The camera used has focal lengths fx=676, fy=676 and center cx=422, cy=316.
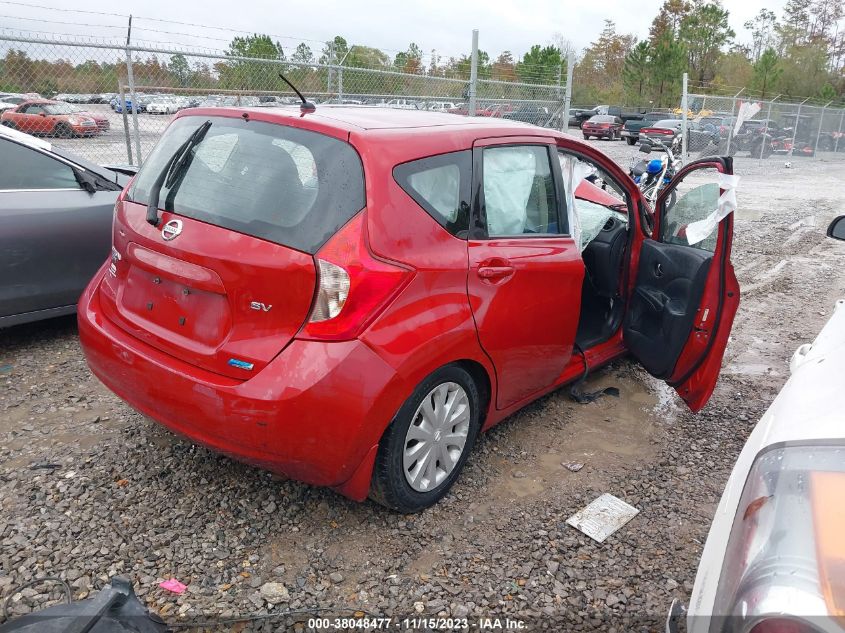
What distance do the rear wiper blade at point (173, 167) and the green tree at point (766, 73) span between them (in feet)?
156

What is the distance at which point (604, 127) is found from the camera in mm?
32625

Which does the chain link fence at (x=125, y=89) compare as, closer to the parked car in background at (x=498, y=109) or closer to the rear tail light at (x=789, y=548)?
the parked car in background at (x=498, y=109)

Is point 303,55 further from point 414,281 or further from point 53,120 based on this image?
point 414,281

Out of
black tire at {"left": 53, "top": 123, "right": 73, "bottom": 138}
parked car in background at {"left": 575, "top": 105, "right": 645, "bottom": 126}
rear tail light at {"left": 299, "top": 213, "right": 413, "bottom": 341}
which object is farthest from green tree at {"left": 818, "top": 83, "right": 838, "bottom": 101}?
rear tail light at {"left": 299, "top": 213, "right": 413, "bottom": 341}

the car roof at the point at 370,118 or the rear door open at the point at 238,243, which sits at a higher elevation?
the car roof at the point at 370,118

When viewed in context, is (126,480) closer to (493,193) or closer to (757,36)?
(493,193)

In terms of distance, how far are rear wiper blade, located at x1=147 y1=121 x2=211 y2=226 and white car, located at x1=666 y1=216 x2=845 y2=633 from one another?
7.65ft

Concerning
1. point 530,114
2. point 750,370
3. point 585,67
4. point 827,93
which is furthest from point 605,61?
point 750,370

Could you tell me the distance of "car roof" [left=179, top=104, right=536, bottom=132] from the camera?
2.74m

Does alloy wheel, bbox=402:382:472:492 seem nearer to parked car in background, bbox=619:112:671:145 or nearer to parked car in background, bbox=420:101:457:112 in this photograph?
parked car in background, bbox=420:101:457:112

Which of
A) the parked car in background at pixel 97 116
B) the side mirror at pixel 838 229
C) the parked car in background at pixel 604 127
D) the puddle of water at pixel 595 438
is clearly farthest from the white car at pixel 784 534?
the parked car in background at pixel 604 127

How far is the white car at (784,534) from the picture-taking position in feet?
4.16

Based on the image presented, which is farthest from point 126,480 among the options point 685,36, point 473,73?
point 685,36

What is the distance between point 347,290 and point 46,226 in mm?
2926
